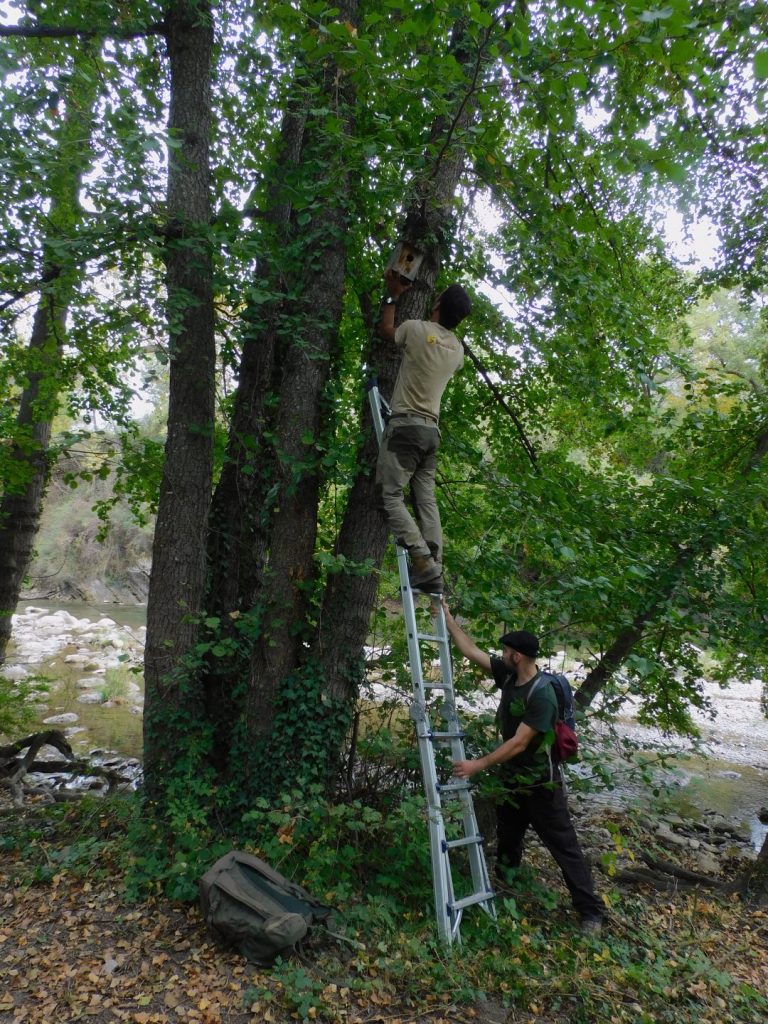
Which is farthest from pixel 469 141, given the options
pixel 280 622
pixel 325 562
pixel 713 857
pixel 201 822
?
pixel 713 857

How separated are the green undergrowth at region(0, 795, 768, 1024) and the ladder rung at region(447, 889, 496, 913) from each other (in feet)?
0.38

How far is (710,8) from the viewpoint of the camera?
3.78m

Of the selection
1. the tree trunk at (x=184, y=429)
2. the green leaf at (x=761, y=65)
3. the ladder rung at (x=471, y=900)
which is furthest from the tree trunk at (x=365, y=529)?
the green leaf at (x=761, y=65)

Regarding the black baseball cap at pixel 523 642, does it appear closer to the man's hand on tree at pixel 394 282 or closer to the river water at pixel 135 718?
the river water at pixel 135 718

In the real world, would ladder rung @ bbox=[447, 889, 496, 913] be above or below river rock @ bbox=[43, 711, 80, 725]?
below

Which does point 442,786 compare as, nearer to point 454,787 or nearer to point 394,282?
point 454,787

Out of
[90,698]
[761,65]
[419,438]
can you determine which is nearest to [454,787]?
[419,438]

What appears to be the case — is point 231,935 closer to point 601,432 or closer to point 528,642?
point 528,642

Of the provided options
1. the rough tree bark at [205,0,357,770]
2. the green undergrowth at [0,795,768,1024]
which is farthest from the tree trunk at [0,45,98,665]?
the green undergrowth at [0,795,768,1024]

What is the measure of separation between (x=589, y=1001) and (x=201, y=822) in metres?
2.67

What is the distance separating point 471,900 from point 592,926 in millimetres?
923

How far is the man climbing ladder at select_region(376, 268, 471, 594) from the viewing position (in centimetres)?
452

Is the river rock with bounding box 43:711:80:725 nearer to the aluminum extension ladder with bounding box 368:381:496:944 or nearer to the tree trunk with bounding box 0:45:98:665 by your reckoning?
the tree trunk with bounding box 0:45:98:665

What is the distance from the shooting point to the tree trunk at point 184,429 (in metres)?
5.21
